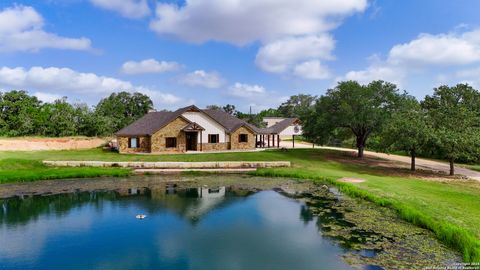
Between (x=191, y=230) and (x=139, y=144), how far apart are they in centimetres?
2780

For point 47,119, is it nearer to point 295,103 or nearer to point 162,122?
point 162,122

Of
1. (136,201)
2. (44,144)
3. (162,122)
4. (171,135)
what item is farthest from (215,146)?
(136,201)

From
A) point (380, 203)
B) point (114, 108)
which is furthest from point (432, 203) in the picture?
point (114, 108)

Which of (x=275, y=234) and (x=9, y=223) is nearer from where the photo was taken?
(x=275, y=234)

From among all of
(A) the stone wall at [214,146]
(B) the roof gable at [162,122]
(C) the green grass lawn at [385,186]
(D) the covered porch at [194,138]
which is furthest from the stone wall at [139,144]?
(A) the stone wall at [214,146]

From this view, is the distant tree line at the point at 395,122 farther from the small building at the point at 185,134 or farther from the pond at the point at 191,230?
the pond at the point at 191,230

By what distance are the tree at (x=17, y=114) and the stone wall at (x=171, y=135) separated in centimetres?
3039

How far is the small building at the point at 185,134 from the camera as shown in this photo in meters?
42.0

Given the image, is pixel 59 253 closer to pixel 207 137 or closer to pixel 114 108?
pixel 207 137

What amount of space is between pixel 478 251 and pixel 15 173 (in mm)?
31592

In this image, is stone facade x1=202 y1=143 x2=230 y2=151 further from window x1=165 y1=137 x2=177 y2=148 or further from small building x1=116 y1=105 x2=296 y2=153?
window x1=165 y1=137 x2=177 y2=148

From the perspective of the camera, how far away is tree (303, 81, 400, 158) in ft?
123

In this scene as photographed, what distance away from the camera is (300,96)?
438ft

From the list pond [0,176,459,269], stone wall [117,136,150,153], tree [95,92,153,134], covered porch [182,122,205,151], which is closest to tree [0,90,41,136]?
tree [95,92,153,134]
